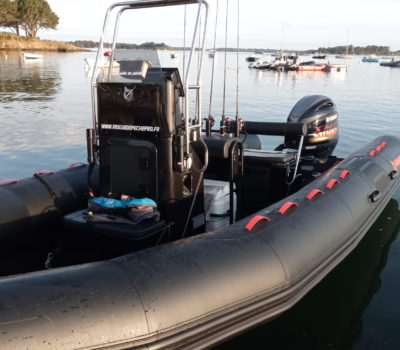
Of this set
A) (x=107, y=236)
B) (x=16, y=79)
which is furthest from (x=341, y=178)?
(x=16, y=79)

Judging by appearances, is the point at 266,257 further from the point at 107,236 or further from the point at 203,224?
the point at 107,236

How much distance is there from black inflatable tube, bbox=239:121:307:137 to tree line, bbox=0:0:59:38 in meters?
74.7

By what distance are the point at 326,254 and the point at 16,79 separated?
83.1ft

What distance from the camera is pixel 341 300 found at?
3.71 metres

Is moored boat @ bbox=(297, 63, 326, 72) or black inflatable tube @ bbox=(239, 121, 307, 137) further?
moored boat @ bbox=(297, 63, 326, 72)

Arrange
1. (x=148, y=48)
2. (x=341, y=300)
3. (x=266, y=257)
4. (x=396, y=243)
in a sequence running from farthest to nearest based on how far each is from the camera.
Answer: (x=396, y=243) → (x=341, y=300) → (x=148, y=48) → (x=266, y=257)

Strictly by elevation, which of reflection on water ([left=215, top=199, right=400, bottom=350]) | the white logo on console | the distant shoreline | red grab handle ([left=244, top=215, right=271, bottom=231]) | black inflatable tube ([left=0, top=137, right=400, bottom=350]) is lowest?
reflection on water ([left=215, top=199, right=400, bottom=350])

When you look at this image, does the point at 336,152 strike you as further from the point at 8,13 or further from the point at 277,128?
the point at 8,13

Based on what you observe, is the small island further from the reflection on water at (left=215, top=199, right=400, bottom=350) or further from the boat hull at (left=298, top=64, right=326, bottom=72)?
the reflection on water at (left=215, top=199, right=400, bottom=350)

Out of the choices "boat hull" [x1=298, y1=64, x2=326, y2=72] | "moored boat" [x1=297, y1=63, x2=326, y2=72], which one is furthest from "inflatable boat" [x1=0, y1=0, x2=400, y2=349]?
"boat hull" [x1=298, y1=64, x2=326, y2=72]

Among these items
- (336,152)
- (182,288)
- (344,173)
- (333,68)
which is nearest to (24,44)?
(333,68)

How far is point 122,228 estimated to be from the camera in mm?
2721

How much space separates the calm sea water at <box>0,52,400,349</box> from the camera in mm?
3283

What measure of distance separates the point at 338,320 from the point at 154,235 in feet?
5.71
